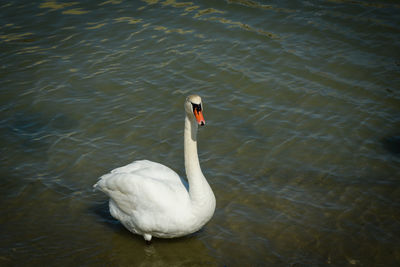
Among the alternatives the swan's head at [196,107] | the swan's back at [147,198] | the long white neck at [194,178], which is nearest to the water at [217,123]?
the swan's back at [147,198]

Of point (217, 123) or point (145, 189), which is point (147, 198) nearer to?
point (145, 189)

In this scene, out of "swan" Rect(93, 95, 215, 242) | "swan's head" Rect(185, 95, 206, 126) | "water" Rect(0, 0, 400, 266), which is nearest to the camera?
"swan's head" Rect(185, 95, 206, 126)

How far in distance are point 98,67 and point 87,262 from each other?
20.6 ft

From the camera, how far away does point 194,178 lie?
5.71 metres

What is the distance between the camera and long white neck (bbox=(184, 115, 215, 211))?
222 inches

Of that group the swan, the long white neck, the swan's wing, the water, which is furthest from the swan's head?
the water

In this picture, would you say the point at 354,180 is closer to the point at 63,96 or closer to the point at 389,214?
the point at 389,214

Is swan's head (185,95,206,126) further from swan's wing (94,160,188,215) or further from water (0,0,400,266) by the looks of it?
water (0,0,400,266)

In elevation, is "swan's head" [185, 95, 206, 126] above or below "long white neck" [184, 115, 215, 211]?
above

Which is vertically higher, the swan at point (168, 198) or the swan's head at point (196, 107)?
the swan's head at point (196, 107)

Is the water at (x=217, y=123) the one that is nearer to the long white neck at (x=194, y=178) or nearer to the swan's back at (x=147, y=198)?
the swan's back at (x=147, y=198)

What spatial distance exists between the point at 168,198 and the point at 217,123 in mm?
3464

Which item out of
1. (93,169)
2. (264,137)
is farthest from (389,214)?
(93,169)

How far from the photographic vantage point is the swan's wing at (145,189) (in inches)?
223
